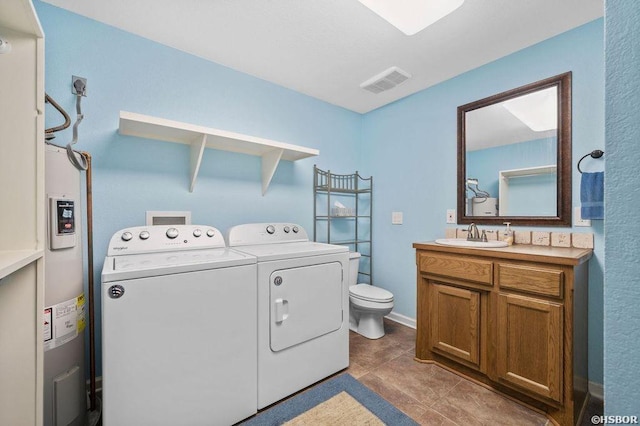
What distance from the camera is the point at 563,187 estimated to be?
1.79 meters

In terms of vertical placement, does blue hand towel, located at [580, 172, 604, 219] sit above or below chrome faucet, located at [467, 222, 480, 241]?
above

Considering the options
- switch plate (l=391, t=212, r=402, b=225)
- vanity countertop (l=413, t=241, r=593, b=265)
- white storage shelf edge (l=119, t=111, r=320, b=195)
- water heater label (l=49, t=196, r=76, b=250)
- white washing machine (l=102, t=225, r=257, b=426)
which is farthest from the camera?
switch plate (l=391, t=212, r=402, b=225)

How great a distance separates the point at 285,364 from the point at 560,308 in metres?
1.56

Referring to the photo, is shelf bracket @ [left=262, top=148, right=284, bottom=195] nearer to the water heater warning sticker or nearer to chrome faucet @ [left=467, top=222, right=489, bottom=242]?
the water heater warning sticker

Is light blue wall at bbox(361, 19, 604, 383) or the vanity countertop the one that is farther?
light blue wall at bbox(361, 19, 604, 383)

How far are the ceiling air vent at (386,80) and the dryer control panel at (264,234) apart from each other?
1511 millimetres

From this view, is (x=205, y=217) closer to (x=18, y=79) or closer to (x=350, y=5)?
(x=18, y=79)

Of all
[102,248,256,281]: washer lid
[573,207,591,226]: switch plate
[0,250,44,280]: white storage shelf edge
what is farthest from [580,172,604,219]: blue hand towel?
[0,250,44,280]: white storage shelf edge

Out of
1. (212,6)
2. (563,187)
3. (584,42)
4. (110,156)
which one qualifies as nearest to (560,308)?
(563,187)

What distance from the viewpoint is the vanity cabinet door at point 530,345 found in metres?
1.38

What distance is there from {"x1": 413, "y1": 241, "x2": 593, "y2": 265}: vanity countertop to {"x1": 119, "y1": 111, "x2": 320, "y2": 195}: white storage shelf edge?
1353 mm

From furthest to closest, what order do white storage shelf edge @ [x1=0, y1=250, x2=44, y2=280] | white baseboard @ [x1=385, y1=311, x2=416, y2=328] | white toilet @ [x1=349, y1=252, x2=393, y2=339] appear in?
1. white baseboard @ [x1=385, y1=311, x2=416, y2=328]
2. white toilet @ [x1=349, y1=252, x2=393, y2=339]
3. white storage shelf edge @ [x1=0, y1=250, x2=44, y2=280]

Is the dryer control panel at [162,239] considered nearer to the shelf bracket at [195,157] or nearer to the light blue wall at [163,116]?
the light blue wall at [163,116]

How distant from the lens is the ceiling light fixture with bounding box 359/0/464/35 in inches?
60.2
